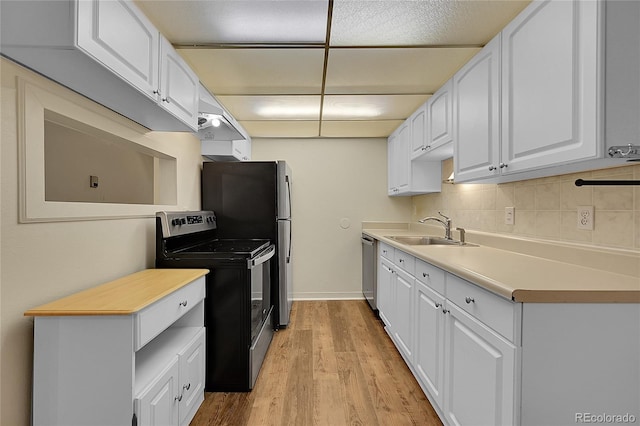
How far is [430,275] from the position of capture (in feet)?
6.19

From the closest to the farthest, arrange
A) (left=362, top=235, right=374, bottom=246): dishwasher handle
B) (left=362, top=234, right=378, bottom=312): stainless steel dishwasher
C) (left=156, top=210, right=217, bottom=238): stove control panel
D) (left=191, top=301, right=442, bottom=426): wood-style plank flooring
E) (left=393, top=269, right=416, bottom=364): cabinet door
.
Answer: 1. (left=191, top=301, right=442, bottom=426): wood-style plank flooring
2. (left=156, top=210, right=217, bottom=238): stove control panel
3. (left=393, top=269, right=416, bottom=364): cabinet door
4. (left=362, top=234, right=378, bottom=312): stainless steel dishwasher
5. (left=362, top=235, right=374, bottom=246): dishwasher handle

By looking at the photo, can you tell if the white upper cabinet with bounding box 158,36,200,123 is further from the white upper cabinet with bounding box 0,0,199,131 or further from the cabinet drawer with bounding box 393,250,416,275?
the cabinet drawer with bounding box 393,250,416,275

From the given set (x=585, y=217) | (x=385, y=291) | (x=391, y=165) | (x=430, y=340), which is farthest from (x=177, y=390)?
(x=391, y=165)

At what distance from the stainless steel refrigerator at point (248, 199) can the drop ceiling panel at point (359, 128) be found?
0.98m

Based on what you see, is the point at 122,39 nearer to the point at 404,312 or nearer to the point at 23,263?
the point at 23,263

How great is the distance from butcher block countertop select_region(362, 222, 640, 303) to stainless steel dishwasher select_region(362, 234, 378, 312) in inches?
62.8

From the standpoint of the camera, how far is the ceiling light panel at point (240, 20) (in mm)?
1578

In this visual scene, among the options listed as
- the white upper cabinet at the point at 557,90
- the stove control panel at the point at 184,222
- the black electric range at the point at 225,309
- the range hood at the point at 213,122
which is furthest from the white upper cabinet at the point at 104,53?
the white upper cabinet at the point at 557,90

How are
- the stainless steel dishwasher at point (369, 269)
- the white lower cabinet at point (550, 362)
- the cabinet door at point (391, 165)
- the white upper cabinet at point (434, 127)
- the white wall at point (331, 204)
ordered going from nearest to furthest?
the white lower cabinet at point (550, 362), the white upper cabinet at point (434, 127), the stainless steel dishwasher at point (369, 269), the cabinet door at point (391, 165), the white wall at point (331, 204)

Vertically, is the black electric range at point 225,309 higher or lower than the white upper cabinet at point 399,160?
lower

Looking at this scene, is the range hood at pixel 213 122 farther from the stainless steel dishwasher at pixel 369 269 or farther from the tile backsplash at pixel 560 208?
the tile backsplash at pixel 560 208

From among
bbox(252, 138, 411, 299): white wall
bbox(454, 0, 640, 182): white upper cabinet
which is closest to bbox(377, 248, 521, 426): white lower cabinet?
bbox(454, 0, 640, 182): white upper cabinet

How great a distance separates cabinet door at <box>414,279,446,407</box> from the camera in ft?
5.69

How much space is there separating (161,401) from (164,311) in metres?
0.38
